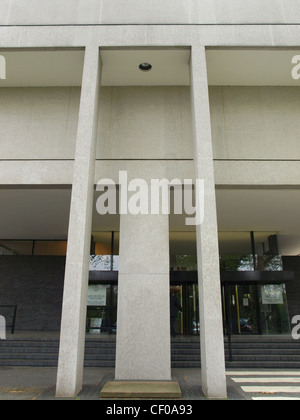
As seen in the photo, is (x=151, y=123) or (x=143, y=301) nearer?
(x=143, y=301)

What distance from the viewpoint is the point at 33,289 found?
1477cm

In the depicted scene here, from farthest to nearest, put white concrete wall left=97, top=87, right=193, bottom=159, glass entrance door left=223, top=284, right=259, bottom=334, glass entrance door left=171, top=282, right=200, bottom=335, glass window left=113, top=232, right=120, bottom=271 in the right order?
glass window left=113, top=232, right=120, bottom=271 → glass entrance door left=223, top=284, right=259, bottom=334 → glass entrance door left=171, top=282, right=200, bottom=335 → white concrete wall left=97, top=87, right=193, bottom=159

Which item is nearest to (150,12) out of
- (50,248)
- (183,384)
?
(183,384)

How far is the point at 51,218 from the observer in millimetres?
12164

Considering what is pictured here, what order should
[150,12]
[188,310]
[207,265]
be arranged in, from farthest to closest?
[188,310], [150,12], [207,265]

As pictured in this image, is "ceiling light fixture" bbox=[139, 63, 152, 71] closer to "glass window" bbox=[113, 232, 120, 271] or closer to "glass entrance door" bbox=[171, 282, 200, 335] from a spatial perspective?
"glass window" bbox=[113, 232, 120, 271]

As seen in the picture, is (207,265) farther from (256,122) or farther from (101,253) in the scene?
(101,253)

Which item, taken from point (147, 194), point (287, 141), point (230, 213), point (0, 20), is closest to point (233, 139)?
point (287, 141)

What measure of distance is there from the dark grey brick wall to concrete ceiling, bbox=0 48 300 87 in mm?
8921

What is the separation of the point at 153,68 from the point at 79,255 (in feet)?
17.4

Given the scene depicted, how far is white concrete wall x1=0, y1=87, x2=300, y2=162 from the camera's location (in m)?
8.30

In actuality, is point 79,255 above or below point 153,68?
below

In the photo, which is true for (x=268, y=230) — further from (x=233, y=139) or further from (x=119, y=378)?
(x=119, y=378)

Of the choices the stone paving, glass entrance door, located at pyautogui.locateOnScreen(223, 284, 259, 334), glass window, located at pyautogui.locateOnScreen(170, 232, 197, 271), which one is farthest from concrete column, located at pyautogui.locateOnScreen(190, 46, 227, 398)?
glass window, located at pyautogui.locateOnScreen(170, 232, 197, 271)
